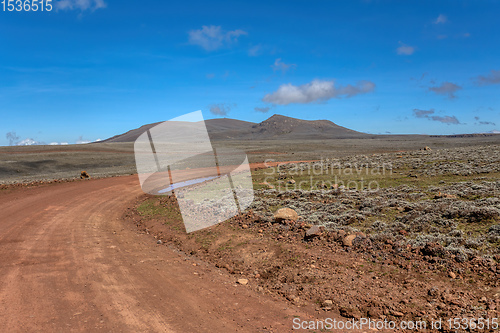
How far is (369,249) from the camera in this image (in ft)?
27.2

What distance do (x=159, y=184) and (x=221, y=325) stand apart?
755 inches

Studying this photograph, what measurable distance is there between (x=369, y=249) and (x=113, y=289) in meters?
6.59

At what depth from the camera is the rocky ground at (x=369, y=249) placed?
605cm

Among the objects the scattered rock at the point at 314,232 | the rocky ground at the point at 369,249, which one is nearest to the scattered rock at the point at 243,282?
the rocky ground at the point at 369,249

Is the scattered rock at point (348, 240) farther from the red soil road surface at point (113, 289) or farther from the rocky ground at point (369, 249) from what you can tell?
the red soil road surface at point (113, 289)

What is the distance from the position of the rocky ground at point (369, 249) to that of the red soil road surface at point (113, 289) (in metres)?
0.82

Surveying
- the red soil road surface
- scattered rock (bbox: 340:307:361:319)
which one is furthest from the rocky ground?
the red soil road surface

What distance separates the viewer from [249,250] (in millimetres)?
9312

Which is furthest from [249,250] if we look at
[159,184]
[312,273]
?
[159,184]

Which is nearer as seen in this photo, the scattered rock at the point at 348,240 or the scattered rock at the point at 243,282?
the scattered rock at the point at 243,282

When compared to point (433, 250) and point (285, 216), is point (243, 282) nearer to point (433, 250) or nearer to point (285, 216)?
point (285, 216)

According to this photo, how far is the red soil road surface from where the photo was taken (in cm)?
548

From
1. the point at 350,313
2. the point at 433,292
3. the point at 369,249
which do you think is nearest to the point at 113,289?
the point at 350,313

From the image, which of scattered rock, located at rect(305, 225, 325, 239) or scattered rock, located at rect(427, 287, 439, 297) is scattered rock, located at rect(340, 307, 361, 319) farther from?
scattered rock, located at rect(305, 225, 325, 239)
